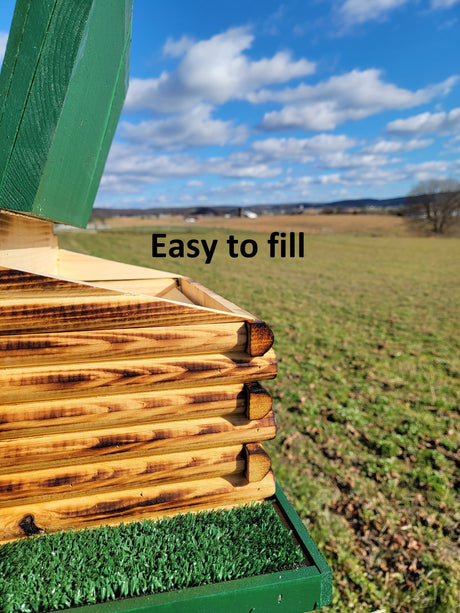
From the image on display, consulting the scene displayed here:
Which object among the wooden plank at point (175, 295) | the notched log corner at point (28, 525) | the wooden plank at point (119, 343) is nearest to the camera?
the wooden plank at point (119, 343)

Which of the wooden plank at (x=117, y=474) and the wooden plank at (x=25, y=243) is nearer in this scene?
the wooden plank at (x=117, y=474)

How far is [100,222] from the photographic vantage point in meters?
55.5

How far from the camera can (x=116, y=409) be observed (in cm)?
167

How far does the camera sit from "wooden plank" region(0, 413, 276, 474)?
64.0 inches

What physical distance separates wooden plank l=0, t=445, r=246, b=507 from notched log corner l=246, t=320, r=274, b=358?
1.47 feet

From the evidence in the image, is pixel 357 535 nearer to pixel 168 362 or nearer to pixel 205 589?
pixel 205 589

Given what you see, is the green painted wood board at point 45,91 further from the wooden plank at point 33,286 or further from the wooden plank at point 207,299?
the wooden plank at point 207,299

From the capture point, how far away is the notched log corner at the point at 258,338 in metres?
1.74

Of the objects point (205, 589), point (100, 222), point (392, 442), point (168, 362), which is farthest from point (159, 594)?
point (100, 222)

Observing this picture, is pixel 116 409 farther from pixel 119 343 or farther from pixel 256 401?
pixel 256 401

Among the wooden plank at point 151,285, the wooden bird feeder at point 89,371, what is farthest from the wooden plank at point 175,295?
the wooden bird feeder at point 89,371

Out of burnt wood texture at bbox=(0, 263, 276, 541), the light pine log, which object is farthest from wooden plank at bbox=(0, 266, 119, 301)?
the light pine log

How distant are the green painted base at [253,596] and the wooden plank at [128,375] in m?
0.72

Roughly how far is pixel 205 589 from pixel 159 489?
43cm
